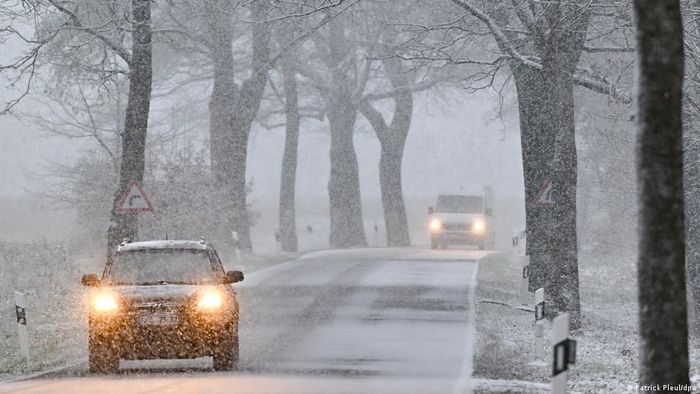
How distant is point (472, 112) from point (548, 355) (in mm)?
114672

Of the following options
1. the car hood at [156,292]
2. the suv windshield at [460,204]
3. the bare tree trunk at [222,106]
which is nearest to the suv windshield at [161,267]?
the car hood at [156,292]

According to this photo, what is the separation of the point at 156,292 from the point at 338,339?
5.48 metres

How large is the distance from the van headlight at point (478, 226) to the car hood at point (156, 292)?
36.4 meters

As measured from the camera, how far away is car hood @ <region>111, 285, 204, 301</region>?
54.4 ft

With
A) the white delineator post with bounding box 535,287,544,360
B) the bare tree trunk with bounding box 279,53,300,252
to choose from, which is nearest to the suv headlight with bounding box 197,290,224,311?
the white delineator post with bounding box 535,287,544,360

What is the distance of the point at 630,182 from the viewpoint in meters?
42.0

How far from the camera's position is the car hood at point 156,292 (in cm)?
1659

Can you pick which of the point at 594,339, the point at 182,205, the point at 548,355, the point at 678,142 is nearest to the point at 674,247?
the point at 678,142

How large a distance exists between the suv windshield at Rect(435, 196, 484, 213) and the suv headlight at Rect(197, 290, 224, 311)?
119 feet

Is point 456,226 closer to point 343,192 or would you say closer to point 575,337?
point 343,192

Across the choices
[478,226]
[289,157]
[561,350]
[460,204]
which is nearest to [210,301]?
[561,350]

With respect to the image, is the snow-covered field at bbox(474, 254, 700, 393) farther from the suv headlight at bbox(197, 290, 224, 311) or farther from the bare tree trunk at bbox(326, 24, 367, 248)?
the bare tree trunk at bbox(326, 24, 367, 248)

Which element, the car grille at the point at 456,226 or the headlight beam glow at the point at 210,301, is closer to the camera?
the headlight beam glow at the point at 210,301

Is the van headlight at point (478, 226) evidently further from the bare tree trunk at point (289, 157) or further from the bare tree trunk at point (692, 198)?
the bare tree trunk at point (692, 198)
